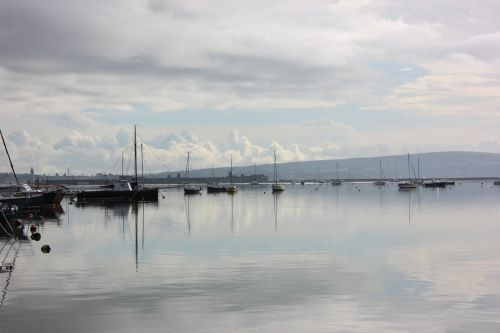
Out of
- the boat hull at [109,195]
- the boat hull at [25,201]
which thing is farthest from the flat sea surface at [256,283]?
the boat hull at [109,195]

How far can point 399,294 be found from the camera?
28656 millimetres

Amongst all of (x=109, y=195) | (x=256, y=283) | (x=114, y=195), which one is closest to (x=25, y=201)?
(x=109, y=195)

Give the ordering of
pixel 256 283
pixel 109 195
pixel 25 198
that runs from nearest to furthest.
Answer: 1. pixel 256 283
2. pixel 25 198
3. pixel 109 195

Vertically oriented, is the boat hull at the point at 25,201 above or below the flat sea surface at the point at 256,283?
above

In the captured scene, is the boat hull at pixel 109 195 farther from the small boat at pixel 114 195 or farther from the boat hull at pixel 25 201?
the boat hull at pixel 25 201

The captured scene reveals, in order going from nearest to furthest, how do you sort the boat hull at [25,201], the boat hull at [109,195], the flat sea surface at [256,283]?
the flat sea surface at [256,283], the boat hull at [25,201], the boat hull at [109,195]

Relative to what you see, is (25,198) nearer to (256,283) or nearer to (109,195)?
(109,195)

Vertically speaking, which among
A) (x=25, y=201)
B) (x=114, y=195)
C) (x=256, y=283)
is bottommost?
(x=256, y=283)

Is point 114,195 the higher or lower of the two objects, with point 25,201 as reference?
lower

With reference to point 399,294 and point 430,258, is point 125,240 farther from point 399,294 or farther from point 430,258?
point 399,294

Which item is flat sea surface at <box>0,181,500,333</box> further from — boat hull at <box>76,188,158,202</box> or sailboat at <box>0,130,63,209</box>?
boat hull at <box>76,188,158,202</box>

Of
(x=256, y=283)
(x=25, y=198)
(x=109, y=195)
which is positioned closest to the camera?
(x=256, y=283)

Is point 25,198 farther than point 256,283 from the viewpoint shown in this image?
Yes

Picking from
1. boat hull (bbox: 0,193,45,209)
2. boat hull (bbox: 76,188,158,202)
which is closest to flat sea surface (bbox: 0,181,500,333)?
boat hull (bbox: 0,193,45,209)
